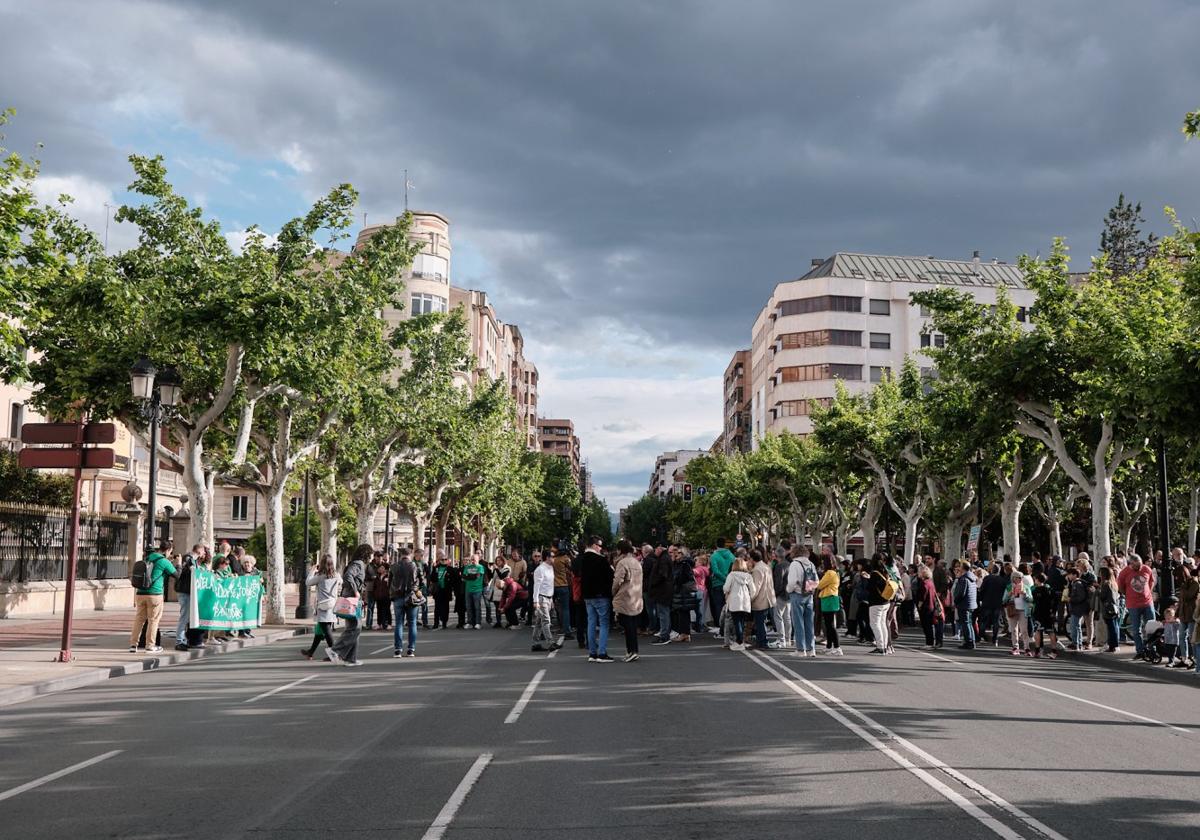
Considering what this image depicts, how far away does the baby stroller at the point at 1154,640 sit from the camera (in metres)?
18.4

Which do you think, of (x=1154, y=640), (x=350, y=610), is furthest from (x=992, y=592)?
(x=350, y=610)

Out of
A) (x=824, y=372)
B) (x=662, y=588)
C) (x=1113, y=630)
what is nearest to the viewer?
(x=1113, y=630)

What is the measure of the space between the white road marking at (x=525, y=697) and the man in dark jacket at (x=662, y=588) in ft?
17.6

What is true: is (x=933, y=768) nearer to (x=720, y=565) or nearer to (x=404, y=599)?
(x=404, y=599)

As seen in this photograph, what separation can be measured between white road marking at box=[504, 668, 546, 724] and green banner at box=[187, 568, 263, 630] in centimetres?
773

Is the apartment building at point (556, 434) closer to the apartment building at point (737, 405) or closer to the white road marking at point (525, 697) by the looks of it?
the apartment building at point (737, 405)

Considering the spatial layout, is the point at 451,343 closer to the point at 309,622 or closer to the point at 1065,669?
the point at 309,622

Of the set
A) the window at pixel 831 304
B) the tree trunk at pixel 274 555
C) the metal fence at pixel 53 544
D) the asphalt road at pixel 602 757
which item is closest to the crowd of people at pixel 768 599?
the tree trunk at pixel 274 555

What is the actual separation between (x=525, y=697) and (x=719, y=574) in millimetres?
10263

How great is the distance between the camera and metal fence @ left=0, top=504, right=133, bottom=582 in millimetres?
26547

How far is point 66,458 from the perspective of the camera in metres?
16.8

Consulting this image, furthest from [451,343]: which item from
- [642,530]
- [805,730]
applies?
[642,530]

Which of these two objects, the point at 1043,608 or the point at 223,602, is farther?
the point at 1043,608

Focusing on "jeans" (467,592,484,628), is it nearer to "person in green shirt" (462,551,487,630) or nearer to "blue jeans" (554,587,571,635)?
"person in green shirt" (462,551,487,630)
